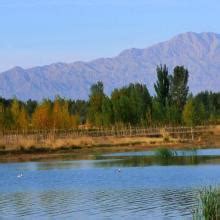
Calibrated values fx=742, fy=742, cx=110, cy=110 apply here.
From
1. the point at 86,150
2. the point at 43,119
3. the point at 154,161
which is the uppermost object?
the point at 43,119

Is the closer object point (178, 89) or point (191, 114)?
point (191, 114)

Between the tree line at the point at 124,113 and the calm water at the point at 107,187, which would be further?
the tree line at the point at 124,113

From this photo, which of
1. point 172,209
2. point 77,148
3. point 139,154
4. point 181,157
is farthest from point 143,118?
point 172,209

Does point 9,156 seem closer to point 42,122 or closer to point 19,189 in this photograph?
point 42,122

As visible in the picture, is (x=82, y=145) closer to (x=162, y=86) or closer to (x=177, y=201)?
(x=162, y=86)

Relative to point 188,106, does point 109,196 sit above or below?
below

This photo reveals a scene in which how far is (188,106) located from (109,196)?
47.3 m

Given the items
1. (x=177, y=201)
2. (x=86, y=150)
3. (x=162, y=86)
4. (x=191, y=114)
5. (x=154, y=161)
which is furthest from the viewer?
(x=162, y=86)

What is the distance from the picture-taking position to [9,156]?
198 ft

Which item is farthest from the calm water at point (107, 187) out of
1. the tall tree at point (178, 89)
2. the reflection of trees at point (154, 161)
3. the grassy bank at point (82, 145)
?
the tall tree at point (178, 89)

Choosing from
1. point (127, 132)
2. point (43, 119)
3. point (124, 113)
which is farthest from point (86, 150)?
point (124, 113)

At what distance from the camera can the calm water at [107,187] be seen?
2428cm

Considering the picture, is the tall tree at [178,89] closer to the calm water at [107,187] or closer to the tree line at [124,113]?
Result: the tree line at [124,113]

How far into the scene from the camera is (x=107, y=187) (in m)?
32.7
